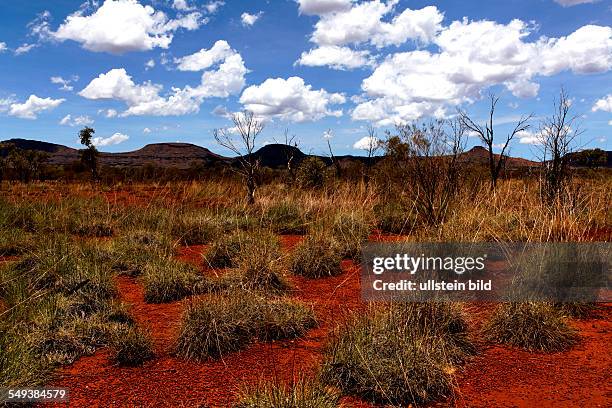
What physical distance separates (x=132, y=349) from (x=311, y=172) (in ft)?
60.0

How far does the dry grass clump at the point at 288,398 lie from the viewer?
9.72 feet

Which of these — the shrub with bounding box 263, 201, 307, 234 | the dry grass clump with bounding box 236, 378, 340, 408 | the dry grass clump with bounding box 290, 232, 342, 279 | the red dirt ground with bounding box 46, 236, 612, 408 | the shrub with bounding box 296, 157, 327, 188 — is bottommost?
the red dirt ground with bounding box 46, 236, 612, 408

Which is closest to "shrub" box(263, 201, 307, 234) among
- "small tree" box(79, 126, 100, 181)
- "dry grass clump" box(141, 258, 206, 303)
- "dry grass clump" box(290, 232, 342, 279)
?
"dry grass clump" box(290, 232, 342, 279)

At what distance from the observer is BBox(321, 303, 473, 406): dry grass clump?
11.4 feet

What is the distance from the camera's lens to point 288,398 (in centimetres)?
296

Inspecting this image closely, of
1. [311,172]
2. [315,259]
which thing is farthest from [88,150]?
[315,259]

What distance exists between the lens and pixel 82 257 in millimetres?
6246

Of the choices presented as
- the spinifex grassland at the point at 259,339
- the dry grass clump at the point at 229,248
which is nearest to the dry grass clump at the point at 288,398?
the spinifex grassland at the point at 259,339

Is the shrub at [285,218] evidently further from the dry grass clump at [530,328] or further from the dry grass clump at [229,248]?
the dry grass clump at [530,328]

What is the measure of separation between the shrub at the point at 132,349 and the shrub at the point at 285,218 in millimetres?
5812

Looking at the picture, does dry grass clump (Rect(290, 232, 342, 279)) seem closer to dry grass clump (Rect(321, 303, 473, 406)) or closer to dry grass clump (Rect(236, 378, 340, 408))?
dry grass clump (Rect(321, 303, 473, 406))

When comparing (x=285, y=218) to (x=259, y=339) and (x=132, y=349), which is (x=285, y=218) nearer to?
(x=259, y=339)

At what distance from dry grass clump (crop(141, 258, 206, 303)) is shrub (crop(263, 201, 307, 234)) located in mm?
3868

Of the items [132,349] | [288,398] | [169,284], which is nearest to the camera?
[288,398]
